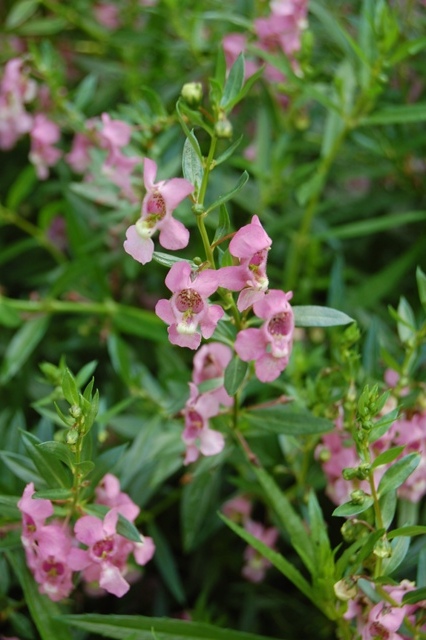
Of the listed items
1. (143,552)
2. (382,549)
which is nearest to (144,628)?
(143,552)

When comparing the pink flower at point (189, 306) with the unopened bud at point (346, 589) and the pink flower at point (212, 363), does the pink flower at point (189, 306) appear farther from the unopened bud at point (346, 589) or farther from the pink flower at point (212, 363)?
the unopened bud at point (346, 589)

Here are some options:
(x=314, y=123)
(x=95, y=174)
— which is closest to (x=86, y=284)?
(x=95, y=174)

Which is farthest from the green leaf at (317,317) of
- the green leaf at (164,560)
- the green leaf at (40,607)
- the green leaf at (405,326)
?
the green leaf at (164,560)

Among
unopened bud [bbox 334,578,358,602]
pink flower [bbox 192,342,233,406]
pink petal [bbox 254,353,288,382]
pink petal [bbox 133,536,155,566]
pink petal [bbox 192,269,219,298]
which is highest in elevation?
pink petal [bbox 192,269,219,298]

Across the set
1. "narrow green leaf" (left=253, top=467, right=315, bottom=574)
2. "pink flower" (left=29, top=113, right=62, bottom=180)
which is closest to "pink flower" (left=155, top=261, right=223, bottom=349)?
"narrow green leaf" (left=253, top=467, right=315, bottom=574)

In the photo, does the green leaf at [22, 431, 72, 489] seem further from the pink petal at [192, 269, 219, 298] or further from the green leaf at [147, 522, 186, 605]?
the green leaf at [147, 522, 186, 605]

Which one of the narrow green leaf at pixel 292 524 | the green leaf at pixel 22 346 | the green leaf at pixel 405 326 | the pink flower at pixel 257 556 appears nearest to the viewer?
the narrow green leaf at pixel 292 524
